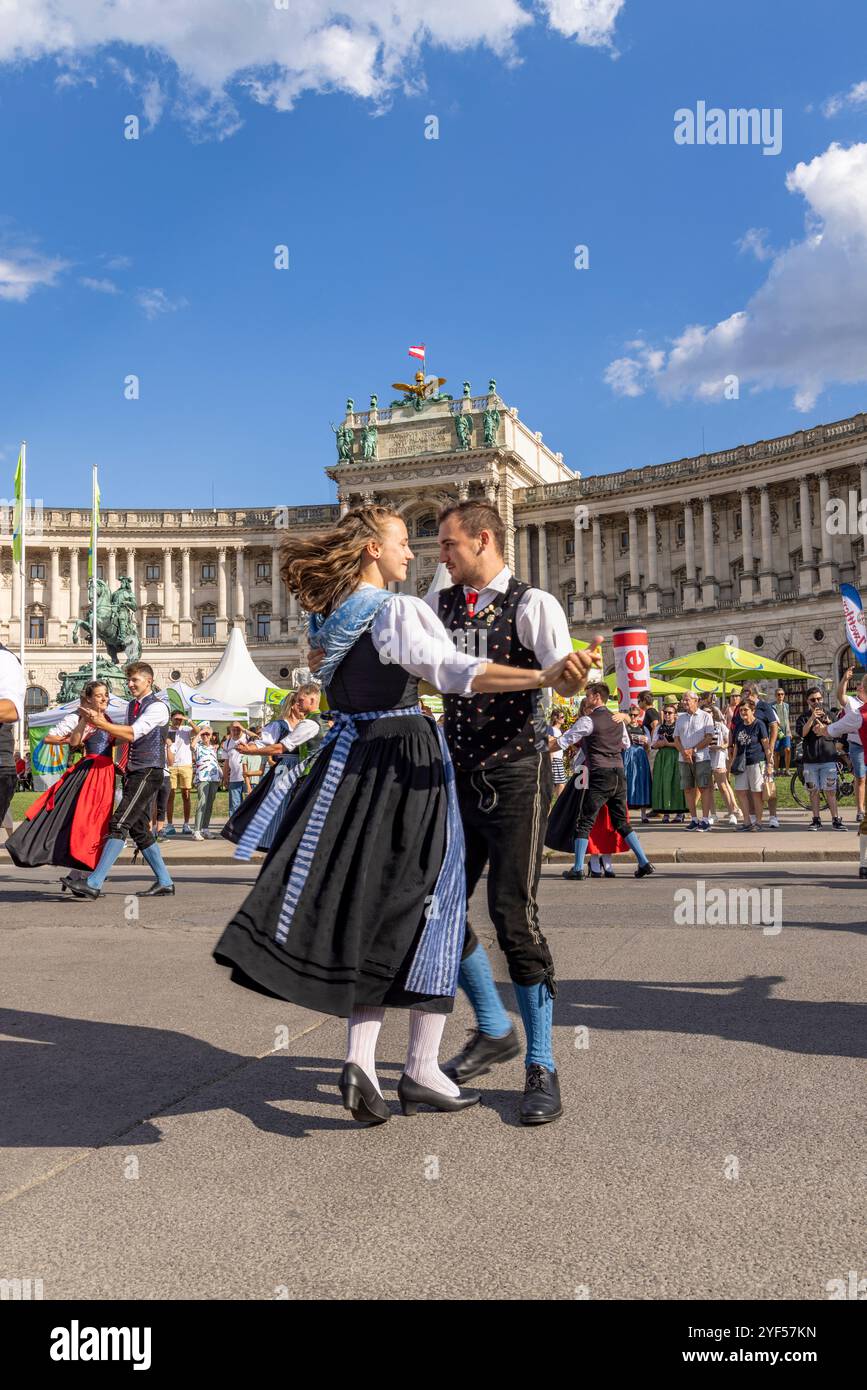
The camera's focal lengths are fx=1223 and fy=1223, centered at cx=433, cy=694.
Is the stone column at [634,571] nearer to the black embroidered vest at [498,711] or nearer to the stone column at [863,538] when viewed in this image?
the stone column at [863,538]

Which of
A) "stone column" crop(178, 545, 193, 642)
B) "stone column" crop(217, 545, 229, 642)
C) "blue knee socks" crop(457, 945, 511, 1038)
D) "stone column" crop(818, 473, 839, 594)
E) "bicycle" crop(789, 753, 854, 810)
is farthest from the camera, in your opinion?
"stone column" crop(178, 545, 193, 642)

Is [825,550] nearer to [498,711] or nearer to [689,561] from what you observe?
[689,561]

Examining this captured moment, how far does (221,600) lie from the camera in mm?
82500

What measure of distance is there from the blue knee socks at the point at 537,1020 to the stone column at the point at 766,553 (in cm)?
6310

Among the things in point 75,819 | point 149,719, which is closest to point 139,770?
point 149,719

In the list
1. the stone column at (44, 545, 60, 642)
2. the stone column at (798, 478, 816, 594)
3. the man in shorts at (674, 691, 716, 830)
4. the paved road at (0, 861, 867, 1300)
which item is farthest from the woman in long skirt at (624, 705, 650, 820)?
the stone column at (44, 545, 60, 642)

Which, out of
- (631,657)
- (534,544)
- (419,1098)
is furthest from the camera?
(534,544)

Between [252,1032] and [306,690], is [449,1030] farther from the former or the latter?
[306,690]

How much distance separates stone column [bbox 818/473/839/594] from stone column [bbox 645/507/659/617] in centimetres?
1013

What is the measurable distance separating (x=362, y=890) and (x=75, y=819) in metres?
7.37

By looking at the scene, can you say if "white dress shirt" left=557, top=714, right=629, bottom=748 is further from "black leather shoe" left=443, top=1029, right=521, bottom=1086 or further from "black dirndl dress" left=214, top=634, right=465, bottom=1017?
"black dirndl dress" left=214, top=634, right=465, bottom=1017

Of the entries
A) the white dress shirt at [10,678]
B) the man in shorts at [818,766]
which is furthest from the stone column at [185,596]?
the white dress shirt at [10,678]

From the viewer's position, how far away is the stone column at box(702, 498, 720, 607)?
2650 inches

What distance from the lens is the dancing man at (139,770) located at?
418 inches
